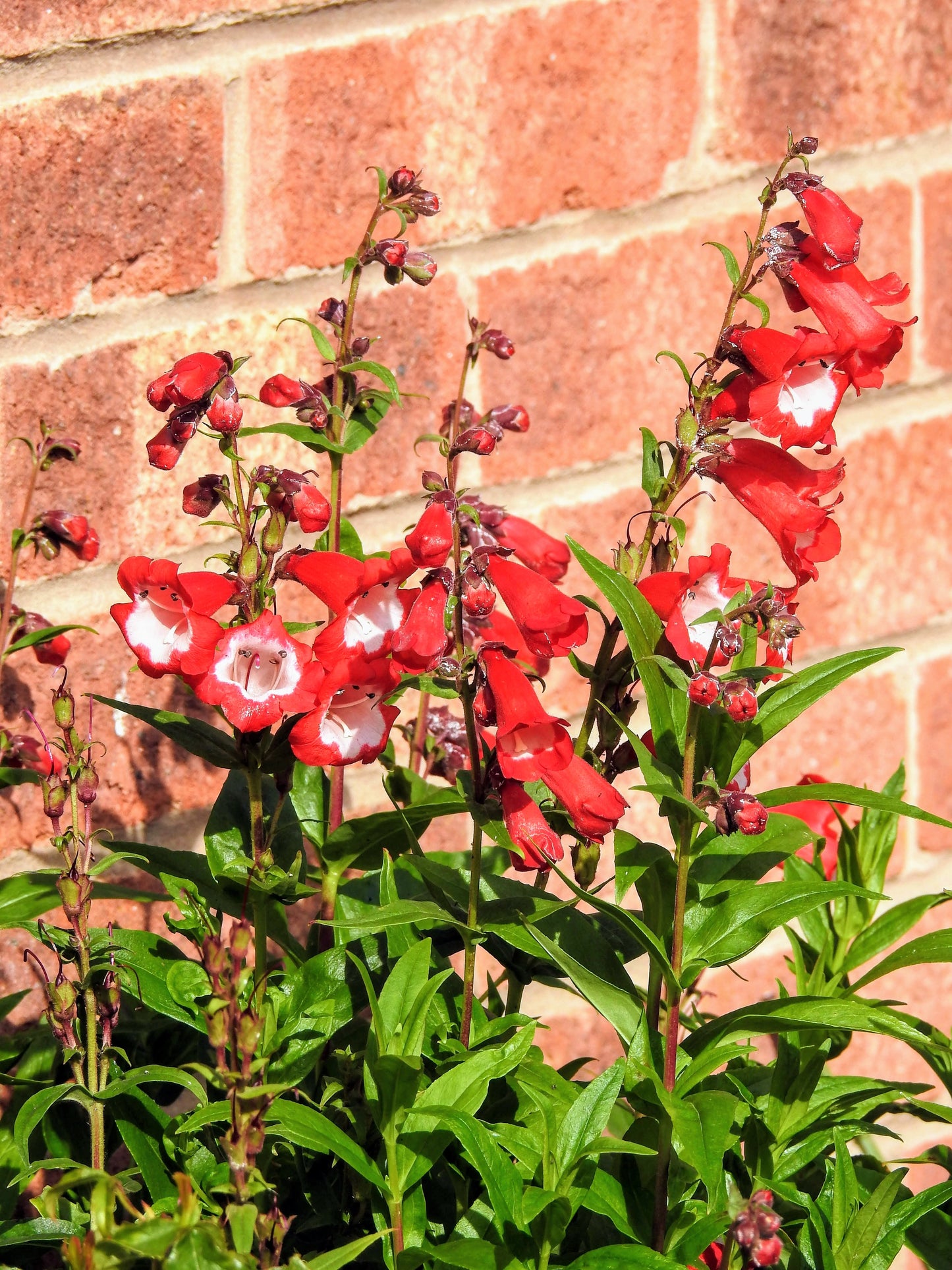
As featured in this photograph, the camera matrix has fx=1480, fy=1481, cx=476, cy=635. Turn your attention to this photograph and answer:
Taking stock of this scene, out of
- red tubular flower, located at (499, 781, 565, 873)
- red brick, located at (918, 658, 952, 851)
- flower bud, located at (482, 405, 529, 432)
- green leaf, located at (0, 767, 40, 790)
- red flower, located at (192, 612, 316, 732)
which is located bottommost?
red tubular flower, located at (499, 781, 565, 873)

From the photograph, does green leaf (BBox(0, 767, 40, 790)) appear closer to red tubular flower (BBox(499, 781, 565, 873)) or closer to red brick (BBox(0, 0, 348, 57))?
red tubular flower (BBox(499, 781, 565, 873))

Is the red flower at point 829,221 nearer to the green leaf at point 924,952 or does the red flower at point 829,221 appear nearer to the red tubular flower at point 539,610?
the red tubular flower at point 539,610

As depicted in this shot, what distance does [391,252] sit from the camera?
827 mm

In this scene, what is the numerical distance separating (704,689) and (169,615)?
278 mm

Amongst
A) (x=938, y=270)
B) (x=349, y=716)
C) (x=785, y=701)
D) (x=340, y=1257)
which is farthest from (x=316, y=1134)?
(x=938, y=270)

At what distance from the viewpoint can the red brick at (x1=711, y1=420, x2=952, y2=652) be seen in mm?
1438

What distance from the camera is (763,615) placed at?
69cm

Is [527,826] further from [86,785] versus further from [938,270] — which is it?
[938,270]

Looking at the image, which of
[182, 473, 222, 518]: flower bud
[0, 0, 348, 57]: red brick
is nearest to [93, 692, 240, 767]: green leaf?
[182, 473, 222, 518]: flower bud

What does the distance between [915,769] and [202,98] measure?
3.20 ft

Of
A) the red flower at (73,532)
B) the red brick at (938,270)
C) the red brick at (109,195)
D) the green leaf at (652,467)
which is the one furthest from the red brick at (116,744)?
the red brick at (938,270)

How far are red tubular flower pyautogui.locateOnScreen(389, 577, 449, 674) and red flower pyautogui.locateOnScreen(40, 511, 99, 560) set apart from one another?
0.33 m

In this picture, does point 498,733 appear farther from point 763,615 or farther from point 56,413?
point 56,413

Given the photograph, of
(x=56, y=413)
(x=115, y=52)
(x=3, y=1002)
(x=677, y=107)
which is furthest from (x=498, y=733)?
(x=677, y=107)
